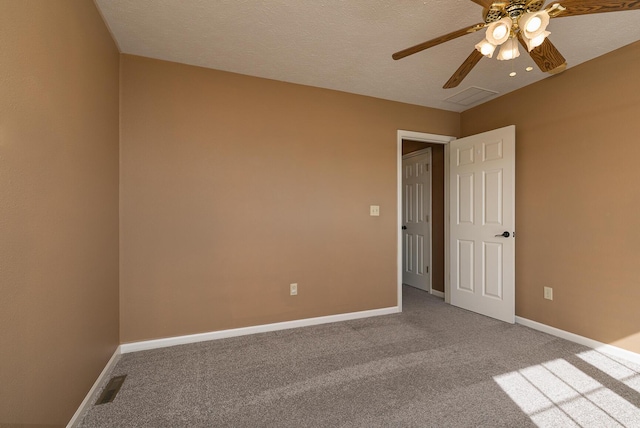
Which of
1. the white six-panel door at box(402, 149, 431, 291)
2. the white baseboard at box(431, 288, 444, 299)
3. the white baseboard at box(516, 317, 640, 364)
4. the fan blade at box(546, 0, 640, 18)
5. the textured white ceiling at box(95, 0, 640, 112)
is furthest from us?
the white six-panel door at box(402, 149, 431, 291)

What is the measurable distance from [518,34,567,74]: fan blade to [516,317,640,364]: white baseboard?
2303 mm

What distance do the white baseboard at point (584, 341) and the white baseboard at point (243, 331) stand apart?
4.42 ft

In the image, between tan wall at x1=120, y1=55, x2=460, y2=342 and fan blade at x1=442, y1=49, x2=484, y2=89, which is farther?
tan wall at x1=120, y1=55, x2=460, y2=342

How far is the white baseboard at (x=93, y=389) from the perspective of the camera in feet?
5.18

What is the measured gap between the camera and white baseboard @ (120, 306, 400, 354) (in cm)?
251

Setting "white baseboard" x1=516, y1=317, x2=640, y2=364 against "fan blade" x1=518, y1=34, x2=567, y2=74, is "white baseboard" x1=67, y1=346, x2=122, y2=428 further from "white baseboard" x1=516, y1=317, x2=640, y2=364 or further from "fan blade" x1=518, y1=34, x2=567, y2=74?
"white baseboard" x1=516, y1=317, x2=640, y2=364

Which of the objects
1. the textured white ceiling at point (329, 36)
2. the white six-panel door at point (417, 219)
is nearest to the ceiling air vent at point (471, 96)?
the textured white ceiling at point (329, 36)

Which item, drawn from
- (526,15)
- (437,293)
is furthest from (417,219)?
(526,15)

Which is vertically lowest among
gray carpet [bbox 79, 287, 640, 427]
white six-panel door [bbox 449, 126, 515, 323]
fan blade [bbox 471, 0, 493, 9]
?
gray carpet [bbox 79, 287, 640, 427]

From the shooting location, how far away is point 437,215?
4.28m

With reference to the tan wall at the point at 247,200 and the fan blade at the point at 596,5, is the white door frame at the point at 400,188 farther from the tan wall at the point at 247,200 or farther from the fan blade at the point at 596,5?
the fan blade at the point at 596,5

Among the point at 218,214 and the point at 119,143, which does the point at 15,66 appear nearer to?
the point at 119,143

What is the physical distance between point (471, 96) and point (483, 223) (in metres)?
1.48

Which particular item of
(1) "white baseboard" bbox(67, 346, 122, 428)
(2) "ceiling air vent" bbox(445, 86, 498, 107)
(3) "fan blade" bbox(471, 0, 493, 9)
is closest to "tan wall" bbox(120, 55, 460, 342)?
(1) "white baseboard" bbox(67, 346, 122, 428)
